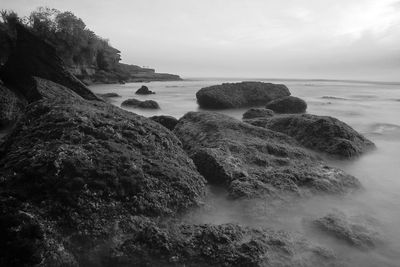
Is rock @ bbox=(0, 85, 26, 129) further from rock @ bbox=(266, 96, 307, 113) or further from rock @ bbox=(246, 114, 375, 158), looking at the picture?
rock @ bbox=(266, 96, 307, 113)

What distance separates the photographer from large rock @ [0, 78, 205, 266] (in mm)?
2877

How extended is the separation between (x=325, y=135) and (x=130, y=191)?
5109 millimetres

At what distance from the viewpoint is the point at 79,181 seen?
3.36 metres

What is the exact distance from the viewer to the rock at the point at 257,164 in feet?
15.5

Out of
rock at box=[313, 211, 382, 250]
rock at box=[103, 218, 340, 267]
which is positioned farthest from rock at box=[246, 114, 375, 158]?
rock at box=[103, 218, 340, 267]

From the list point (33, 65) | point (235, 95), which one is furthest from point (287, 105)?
point (33, 65)

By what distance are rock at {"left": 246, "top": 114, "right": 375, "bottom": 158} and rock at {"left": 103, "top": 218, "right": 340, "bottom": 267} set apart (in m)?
4.12

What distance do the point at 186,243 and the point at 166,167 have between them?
1175 millimetres

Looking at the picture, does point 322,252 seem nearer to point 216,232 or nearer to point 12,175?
point 216,232

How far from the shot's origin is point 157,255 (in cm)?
305

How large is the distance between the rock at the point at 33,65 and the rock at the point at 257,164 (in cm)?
588

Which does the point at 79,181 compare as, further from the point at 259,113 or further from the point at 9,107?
the point at 259,113

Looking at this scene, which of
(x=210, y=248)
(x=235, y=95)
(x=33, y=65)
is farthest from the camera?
(x=235, y=95)

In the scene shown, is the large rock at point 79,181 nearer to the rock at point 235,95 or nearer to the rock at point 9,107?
the rock at point 9,107
